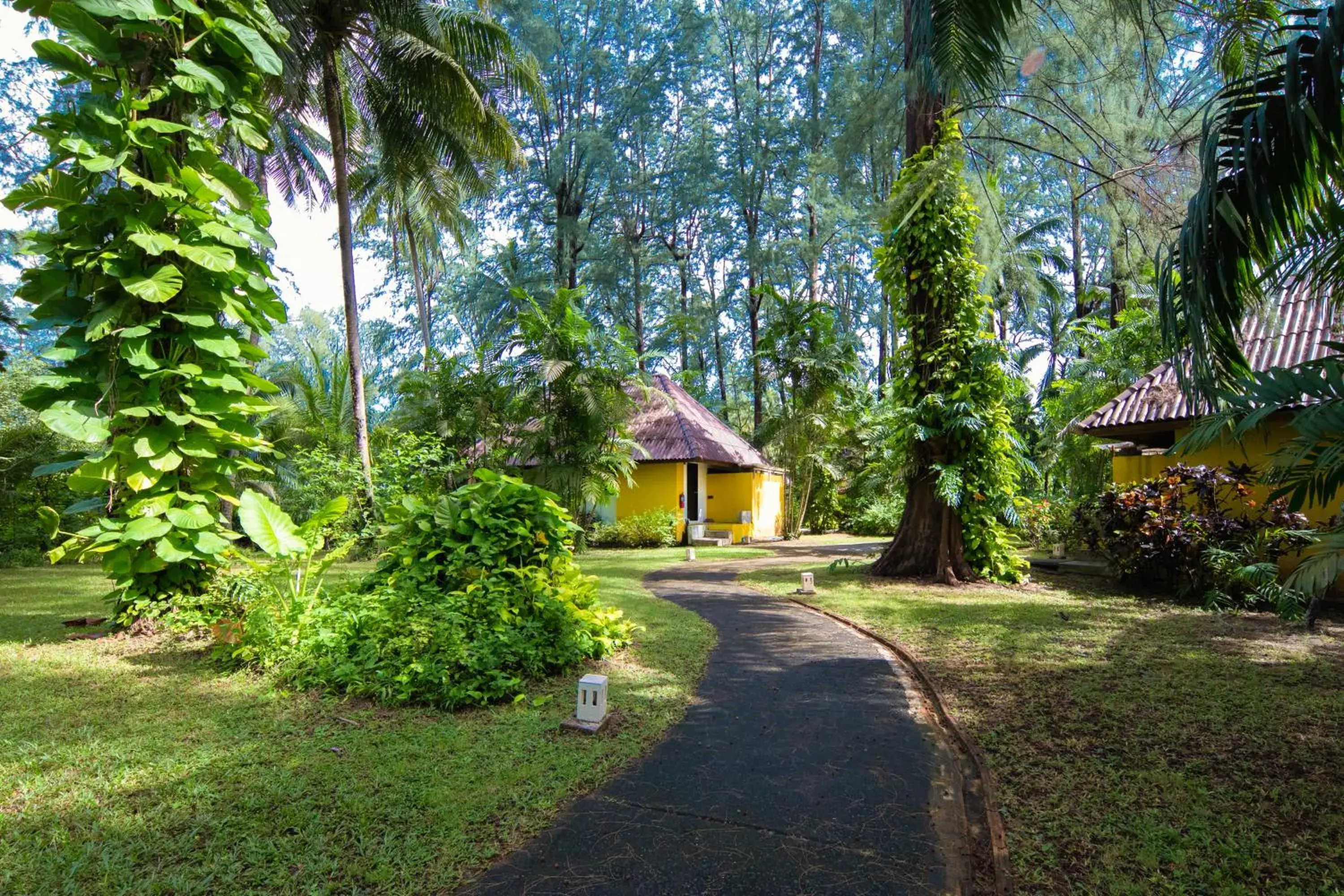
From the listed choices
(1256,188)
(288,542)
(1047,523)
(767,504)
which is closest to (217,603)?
(288,542)

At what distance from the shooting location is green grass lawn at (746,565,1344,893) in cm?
260

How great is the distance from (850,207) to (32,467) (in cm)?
2086

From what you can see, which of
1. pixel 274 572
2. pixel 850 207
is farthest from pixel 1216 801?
pixel 850 207

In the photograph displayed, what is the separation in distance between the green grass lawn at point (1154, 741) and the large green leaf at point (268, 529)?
481cm

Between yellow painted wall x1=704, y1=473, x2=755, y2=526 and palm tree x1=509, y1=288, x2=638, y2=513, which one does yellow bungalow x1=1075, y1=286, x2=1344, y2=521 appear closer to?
palm tree x1=509, y1=288, x2=638, y2=513

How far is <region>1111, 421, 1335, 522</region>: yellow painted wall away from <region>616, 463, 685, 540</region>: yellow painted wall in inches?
434

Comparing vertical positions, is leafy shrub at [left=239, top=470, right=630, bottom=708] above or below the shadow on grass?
above

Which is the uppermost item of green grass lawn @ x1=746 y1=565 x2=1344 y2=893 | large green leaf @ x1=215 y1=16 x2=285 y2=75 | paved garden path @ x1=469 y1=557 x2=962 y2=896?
large green leaf @ x1=215 y1=16 x2=285 y2=75

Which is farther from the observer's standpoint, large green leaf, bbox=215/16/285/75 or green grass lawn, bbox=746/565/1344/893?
large green leaf, bbox=215/16/285/75

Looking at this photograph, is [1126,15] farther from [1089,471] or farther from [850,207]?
[850,207]

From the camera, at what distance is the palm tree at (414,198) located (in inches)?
542

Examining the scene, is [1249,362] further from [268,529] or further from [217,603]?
[217,603]

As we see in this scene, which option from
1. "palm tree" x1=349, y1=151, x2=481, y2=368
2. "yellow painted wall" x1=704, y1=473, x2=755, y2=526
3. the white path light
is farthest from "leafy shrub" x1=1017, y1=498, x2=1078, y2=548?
"palm tree" x1=349, y1=151, x2=481, y2=368

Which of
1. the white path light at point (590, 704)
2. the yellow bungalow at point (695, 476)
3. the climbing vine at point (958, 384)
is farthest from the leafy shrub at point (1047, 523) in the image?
the white path light at point (590, 704)
